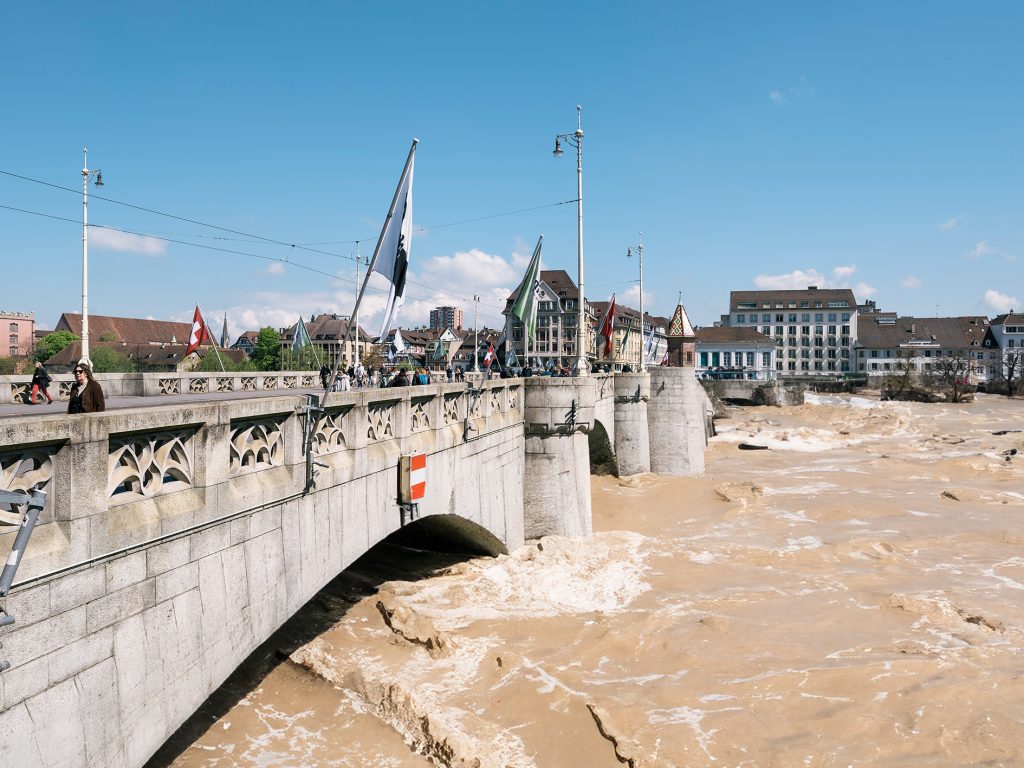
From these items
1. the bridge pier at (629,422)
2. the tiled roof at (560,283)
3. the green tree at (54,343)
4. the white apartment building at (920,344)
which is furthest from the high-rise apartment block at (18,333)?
the white apartment building at (920,344)

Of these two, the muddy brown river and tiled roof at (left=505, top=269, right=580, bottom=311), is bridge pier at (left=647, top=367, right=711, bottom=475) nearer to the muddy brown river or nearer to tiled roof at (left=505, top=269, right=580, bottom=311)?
the muddy brown river

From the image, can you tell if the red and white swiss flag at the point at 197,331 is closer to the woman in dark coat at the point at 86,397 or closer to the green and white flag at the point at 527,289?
the green and white flag at the point at 527,289

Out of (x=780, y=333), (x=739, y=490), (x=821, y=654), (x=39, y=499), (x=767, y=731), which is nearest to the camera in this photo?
(x=39, y=499)

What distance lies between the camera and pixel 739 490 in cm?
3425

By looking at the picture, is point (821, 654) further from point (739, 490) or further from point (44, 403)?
point (739, 490)

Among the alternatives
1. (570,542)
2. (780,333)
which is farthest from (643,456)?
(780,333)

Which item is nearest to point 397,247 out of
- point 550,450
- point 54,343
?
point 550,450

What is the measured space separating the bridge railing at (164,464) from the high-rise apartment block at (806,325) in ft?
449

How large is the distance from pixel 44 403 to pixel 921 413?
9079 centimetres

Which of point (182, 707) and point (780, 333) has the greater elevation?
point (780, 333)

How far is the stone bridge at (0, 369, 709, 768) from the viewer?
5691mm

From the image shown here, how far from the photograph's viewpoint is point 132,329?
129 meters

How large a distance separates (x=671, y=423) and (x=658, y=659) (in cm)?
2493

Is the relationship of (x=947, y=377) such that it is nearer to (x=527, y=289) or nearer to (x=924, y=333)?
(x=924, y=333)
